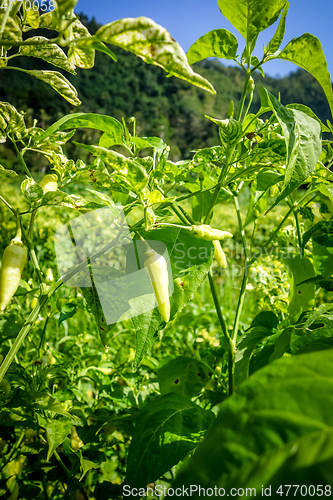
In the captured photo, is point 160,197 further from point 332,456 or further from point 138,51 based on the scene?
point 332,456

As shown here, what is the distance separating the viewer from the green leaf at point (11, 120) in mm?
440

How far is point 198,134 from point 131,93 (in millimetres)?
3285

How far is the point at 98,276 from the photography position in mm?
485

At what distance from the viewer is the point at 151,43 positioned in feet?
0.85

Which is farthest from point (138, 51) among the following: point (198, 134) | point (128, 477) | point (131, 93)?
point (131, 93)

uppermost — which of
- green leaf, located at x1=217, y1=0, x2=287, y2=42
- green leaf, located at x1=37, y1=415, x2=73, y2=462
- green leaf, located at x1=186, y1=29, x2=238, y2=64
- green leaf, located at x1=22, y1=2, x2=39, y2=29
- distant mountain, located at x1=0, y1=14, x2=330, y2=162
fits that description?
distant mountain, located at x1=0, y1=14, x2=330, y2=162

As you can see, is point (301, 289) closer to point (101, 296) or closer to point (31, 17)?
point (101, 296)

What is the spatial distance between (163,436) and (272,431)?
340mm

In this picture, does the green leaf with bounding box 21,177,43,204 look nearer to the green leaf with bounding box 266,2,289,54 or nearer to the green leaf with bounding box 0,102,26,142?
the green leaf with bounding box 0,102,26,142

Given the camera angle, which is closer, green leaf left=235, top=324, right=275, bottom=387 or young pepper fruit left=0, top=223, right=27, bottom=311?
young pepper fruit left=0, top=223, right=27, bottom=311

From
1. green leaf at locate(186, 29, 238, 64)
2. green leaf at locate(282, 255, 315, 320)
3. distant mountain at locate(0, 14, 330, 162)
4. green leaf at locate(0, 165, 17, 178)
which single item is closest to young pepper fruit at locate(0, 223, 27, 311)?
green leaf at locate(0, 165, 17, 178)

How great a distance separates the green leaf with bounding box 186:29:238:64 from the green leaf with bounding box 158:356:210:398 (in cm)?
53

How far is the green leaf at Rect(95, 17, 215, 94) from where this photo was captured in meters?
0.26

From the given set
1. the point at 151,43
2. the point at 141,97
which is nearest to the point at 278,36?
the point at 151,43
